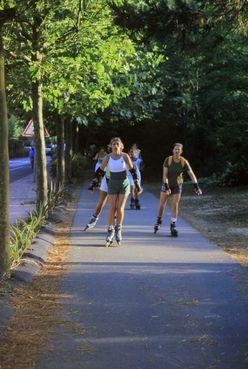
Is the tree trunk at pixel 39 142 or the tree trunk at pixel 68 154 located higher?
the tree trunk at pixel 39 142

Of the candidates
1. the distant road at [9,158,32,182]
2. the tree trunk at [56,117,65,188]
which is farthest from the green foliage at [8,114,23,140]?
the tree trunk at [56,117,65,188]

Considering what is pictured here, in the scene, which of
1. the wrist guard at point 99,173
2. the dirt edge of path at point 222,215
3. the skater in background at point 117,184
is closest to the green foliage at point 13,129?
the dirt edge of path at point 222,215

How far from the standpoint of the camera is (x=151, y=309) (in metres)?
6.12

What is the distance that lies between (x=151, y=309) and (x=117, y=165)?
459 cm

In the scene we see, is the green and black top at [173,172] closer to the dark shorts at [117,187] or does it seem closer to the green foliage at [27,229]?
the dark shorts at [117,187]

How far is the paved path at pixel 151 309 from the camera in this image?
472cm

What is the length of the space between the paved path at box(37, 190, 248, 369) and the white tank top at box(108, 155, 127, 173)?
1.31m

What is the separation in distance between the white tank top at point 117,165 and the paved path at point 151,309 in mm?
1309

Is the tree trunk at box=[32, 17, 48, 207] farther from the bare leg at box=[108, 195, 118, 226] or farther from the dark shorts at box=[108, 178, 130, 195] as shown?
the bare leg at box=[108, 195, 118, 226]

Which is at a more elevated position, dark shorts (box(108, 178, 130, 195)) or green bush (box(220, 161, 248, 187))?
dark shorts (box(108, 178, 130, 195))

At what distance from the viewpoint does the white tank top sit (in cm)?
1039

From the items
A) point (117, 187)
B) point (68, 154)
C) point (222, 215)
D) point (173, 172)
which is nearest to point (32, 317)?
point (117, 187)

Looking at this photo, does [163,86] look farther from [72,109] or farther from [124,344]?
[124,344]

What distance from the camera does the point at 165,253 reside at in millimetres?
9383
